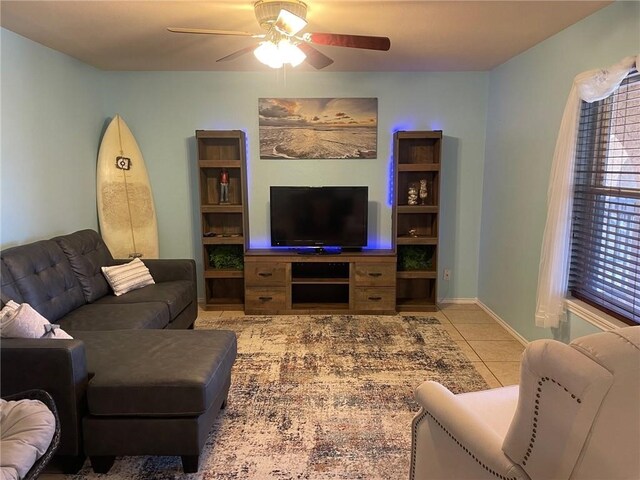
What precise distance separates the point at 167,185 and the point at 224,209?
754 mm

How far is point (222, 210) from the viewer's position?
174 inches

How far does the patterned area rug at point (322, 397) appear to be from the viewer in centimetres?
218

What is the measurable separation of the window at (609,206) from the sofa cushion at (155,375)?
7.57 ft

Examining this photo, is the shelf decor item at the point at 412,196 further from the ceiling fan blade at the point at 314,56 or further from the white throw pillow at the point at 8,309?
the white throw pillow at the point at 8,309

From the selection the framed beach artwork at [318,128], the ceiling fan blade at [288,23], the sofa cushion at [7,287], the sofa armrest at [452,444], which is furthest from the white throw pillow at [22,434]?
the framed beach artwork at [318,128]

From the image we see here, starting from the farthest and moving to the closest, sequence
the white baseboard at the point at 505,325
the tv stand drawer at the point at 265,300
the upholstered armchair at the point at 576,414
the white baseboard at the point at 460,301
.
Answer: the white baseboard at the point at 460,301 → the tv stand drawer at the point at 265,300 → the white baseboard at the point at 505,325 → the upholstered armchair at the point at 576,414

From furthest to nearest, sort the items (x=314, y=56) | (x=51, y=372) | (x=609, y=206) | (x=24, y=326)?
1. (x=314, y=56)
2. (x=609, y=206)
3. (x=24, y=326)
4. (x=51, y=372)

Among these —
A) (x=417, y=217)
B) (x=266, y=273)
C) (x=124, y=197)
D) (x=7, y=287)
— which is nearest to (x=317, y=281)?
(x=266, y=273)

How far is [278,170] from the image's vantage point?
15.3 ft

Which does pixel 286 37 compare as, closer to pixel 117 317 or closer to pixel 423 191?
pixel 117 317

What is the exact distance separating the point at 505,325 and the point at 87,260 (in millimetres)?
3586

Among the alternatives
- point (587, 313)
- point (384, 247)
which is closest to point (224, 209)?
point (384, 247)

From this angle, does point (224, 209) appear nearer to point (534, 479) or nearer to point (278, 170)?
point (278, 170)

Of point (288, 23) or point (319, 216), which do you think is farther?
point (319, 216)
